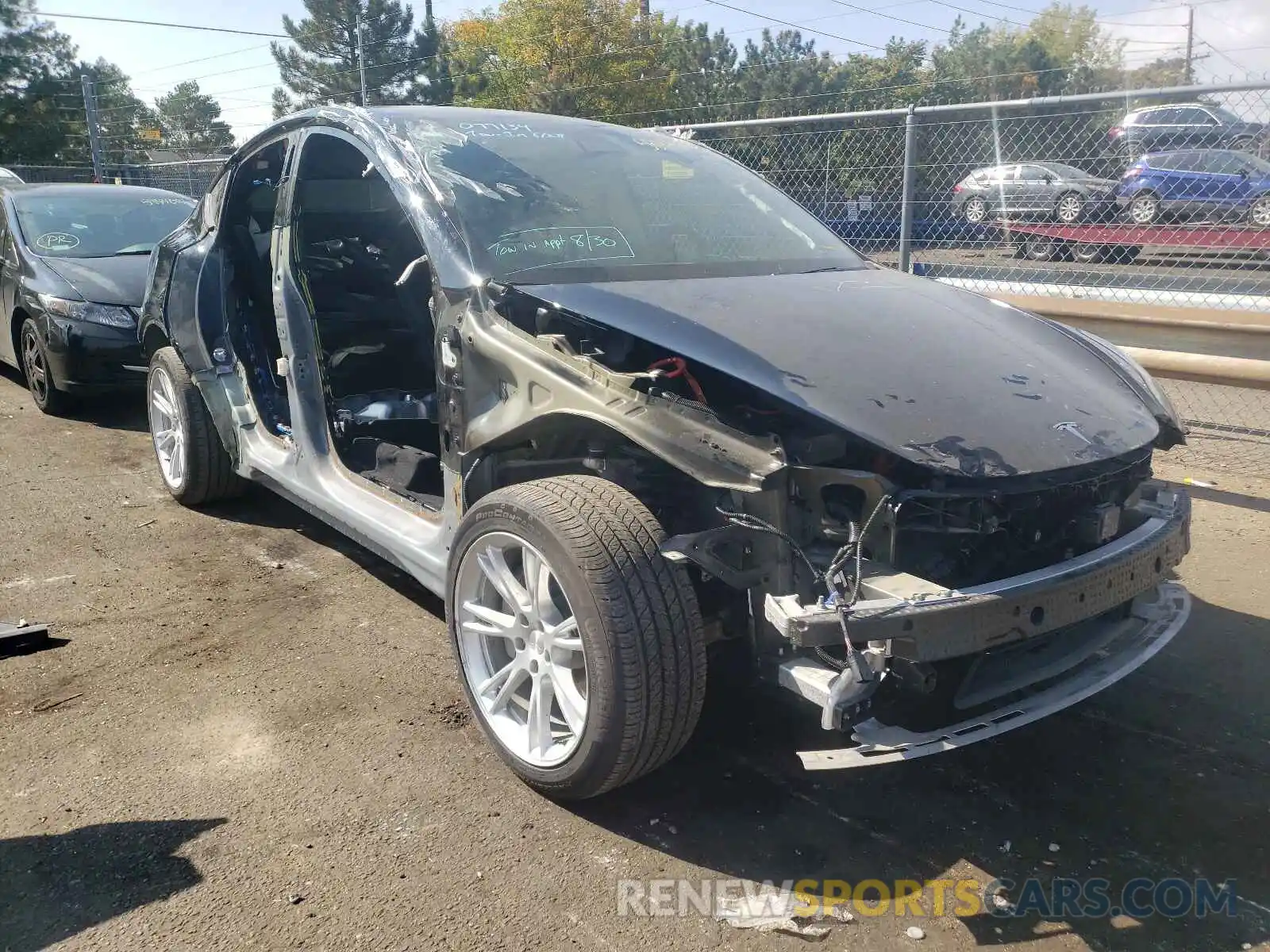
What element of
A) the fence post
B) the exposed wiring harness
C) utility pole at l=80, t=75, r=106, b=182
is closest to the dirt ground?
the exposed wiring harness

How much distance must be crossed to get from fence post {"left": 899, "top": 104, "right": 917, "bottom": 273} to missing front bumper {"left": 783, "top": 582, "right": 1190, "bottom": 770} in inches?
148

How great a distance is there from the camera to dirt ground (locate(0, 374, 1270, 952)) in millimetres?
2223

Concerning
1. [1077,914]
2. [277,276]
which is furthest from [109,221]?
[1077,914]

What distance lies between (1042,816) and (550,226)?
7.38 feet

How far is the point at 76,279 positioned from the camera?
676 centimetres

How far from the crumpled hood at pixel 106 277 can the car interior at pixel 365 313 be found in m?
2.90

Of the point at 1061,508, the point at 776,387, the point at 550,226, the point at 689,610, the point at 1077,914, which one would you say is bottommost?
the point at 1077,914

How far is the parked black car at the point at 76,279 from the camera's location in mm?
6500

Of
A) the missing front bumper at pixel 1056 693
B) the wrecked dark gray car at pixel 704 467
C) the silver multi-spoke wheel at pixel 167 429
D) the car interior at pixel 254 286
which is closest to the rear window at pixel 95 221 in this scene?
the silver multi-spoke wheel at pixel 167 429

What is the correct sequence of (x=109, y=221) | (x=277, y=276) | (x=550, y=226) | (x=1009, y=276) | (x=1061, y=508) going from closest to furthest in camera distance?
(x=1061, y=508), (x=550, y=226), (x=277, y=276), (x=1009, y=276), (x=109, y=221)

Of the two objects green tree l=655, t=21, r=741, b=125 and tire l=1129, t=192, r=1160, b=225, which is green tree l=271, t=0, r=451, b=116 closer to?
green tree l=655, t=21, r=741, b=125

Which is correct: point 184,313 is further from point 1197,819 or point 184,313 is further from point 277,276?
point 1197,819

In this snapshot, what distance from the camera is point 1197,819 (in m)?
Result: 2.61

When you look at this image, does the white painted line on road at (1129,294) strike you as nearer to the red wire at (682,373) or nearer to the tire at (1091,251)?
the tire at (1091,251)
